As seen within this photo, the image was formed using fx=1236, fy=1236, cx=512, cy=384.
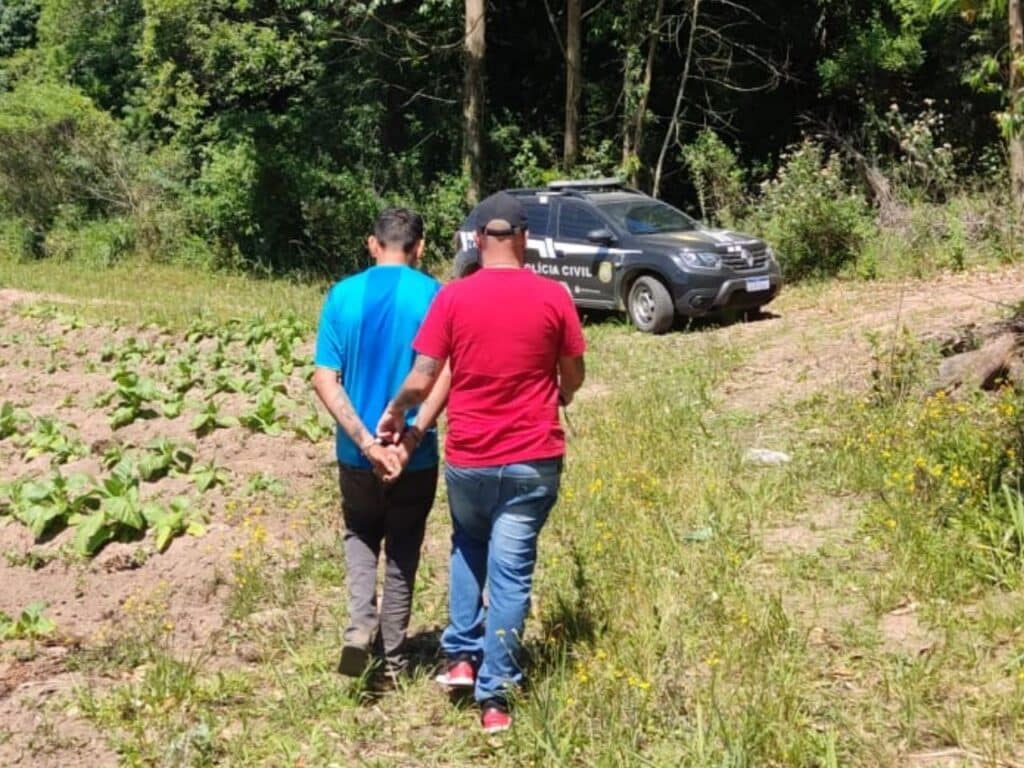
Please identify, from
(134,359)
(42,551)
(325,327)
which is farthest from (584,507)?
(134,359)

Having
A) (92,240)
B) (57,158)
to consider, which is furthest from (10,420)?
(57,158)

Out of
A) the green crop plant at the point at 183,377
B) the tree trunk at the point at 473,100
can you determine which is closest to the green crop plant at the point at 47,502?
the green crop plant at the point at 183,377

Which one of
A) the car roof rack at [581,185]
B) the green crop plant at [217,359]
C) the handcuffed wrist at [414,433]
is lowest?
the green crop plant at [217,359]

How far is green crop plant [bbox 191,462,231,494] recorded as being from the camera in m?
7.93

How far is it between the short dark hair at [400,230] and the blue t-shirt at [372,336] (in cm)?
11

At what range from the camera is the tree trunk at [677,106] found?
22328 mm

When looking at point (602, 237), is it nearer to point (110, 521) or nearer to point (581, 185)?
point (581, 185)

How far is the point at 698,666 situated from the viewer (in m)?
4.95

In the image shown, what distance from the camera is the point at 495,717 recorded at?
4512mm

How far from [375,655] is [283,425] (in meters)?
4.64

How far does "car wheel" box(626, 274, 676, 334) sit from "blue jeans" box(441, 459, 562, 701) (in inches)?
395

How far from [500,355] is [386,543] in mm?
1071

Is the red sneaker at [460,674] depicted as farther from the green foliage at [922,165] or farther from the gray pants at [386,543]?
the green foliage at [922,165]

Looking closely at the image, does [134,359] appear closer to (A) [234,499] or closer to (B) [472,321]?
(A) [234,499]
